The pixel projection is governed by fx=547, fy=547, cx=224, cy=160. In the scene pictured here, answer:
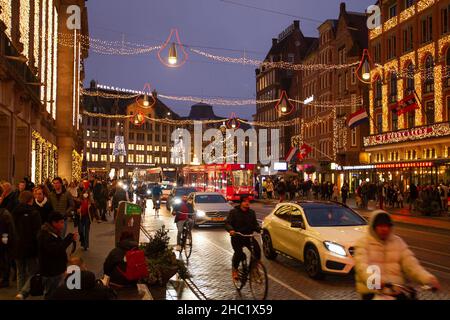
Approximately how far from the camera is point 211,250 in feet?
52.3

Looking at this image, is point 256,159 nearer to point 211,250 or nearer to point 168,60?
point 168,60

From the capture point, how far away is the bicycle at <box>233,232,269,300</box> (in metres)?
9.21

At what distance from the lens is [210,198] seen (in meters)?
23.9

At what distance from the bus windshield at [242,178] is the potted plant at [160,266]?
96.3 ft

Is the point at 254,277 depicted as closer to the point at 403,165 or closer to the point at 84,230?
the point at 84,230

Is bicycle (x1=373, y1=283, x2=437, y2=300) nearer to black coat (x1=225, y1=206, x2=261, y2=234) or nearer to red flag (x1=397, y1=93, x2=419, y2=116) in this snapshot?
black coat (x1=225, y1=206, x2=261, y2=234)

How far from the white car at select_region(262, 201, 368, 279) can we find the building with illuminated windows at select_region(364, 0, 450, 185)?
88.4 ft

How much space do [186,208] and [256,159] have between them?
84.2m

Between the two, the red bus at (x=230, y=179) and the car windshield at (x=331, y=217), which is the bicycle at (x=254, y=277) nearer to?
the car windshield at (x=331, y=217)

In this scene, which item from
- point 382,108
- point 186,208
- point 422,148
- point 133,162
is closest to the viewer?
point 186,208

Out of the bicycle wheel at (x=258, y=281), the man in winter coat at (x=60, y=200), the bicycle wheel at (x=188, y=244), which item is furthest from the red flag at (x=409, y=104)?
the bicycle wheel at (x=258, y=281)

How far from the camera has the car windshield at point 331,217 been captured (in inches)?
479

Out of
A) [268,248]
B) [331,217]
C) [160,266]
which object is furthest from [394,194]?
[160,266]
